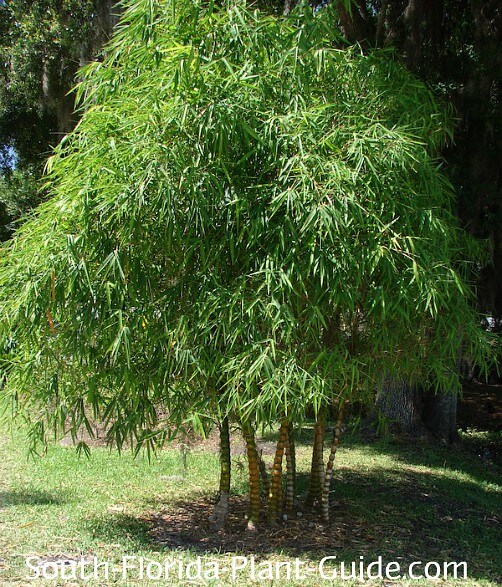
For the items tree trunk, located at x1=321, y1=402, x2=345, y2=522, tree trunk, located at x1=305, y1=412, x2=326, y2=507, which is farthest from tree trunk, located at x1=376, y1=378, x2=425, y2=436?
tree trunk, located at x1=321, y1=402, x2=345, y2=522

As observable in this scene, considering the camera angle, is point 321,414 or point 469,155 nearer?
point 321,414

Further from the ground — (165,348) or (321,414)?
(165,348)

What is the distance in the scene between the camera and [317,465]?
5.50 m

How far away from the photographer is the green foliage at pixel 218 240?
13.4 ft

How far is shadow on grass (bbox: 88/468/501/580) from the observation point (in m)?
4.79

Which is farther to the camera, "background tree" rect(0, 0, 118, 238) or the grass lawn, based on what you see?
"background tree" rect(0, 0, 118, 238)

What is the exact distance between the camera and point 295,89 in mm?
4426

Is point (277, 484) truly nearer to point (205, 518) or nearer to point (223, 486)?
point (223, 486)

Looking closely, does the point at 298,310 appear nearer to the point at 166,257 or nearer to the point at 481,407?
the point at 166,257

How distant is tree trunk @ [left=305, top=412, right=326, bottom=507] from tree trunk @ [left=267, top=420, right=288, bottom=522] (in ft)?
1.04

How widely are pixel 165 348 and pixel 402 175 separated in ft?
6.59

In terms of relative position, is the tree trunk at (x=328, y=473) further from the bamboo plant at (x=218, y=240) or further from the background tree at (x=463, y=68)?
the background tree at (x=463, y=68)

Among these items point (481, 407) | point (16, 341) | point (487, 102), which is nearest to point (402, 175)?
point (16, 341)

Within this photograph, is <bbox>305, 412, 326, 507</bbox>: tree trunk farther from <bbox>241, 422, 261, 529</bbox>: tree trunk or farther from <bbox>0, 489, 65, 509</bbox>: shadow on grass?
<bbox>0, 489, 65, 509</bbox>: shadow on grass
